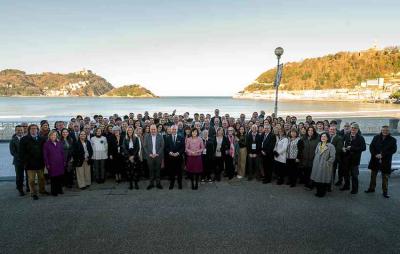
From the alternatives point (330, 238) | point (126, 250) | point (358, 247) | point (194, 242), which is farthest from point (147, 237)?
point (358, 247)

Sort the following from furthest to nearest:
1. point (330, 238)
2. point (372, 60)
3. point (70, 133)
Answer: point (372, 60) < point (70, 133) < point (330, 238)

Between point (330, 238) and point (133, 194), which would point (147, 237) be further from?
point (330, 238)

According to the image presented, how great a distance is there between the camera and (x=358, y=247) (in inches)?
166

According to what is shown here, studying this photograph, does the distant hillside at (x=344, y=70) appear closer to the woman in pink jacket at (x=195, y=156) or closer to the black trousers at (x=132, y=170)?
the woman in pink jacket at (x=195, y=156)

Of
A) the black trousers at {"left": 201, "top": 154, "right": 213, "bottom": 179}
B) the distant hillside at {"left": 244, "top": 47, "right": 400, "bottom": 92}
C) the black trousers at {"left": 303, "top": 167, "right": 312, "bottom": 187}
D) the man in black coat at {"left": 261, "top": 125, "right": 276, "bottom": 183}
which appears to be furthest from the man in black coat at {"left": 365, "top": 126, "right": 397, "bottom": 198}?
the distant hillside at {"left": 244, "top": 47, "right": 400, "bottom": 92}

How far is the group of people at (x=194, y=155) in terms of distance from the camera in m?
6.34

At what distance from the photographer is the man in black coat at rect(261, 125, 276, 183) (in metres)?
7.47

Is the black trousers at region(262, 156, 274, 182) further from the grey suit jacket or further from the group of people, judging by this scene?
the grey suit jacket

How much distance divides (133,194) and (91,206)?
103cm

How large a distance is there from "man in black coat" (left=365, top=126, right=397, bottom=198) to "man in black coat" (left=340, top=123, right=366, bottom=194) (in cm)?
28

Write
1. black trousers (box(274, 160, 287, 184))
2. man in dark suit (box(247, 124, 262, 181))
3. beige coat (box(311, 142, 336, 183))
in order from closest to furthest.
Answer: beige coat (box(311, 142, 336, 183))
black trousers (box(274, 160, 287, 184))
man in dark suit (box(247, 124, 262, 181))

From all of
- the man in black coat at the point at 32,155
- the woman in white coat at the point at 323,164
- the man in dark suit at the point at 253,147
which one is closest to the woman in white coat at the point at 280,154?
the man in dark suit at the point at 253,147

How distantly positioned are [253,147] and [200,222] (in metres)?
3.24

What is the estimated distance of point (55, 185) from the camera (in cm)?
636
